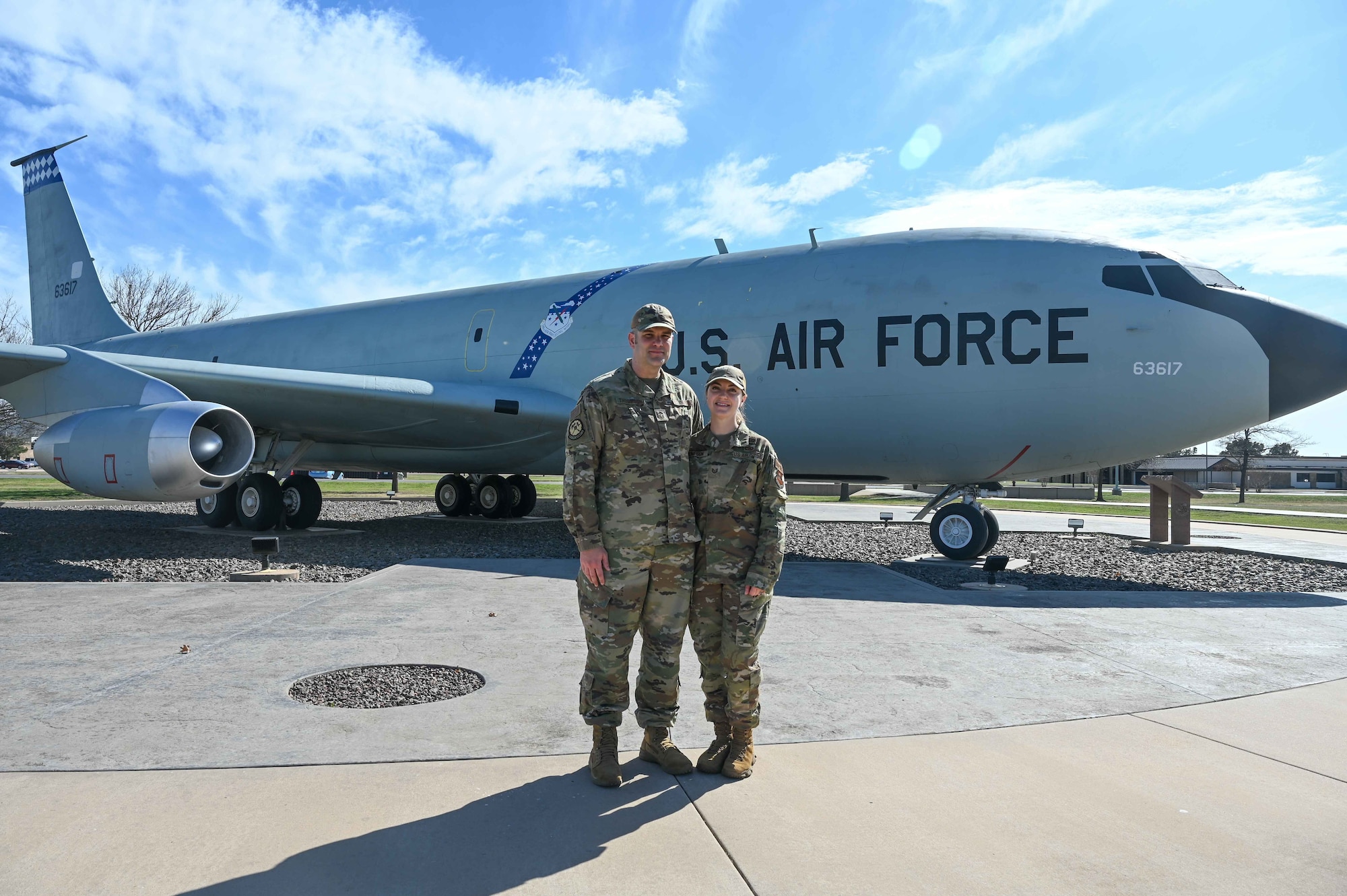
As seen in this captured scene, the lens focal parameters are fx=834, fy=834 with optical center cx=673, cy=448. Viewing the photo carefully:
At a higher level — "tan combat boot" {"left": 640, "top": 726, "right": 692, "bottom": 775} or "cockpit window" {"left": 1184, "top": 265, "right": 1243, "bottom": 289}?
"cockpit window" {"left": 1184, "top": 265, "right": 1243, "bottom": 289}

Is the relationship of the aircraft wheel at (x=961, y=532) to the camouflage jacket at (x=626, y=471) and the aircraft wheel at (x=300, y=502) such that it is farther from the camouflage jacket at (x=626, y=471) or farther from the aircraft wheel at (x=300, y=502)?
the aircraft wheel at (x=300, y=502)

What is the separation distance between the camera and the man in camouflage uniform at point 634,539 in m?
3.23

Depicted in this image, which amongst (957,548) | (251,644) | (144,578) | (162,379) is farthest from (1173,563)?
(162,379)

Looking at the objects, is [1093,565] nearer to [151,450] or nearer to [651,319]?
[651,319]

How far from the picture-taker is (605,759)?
3.09 metres

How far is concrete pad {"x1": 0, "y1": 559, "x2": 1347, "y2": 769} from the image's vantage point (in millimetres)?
3506

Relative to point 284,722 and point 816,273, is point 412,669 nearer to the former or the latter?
point 284,722

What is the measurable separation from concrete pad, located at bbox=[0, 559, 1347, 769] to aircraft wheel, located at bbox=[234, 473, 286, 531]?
16.6 feet

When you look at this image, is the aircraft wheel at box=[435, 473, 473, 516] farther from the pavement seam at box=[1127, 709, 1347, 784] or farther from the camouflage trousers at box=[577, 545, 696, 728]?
the pavement seam at box=[1127, 709, 1347, 784]

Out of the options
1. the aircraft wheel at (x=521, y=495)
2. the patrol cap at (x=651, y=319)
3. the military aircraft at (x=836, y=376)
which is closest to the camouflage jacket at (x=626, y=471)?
the patrol cap at (x=651, y=319)

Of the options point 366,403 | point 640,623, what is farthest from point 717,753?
point 366,403

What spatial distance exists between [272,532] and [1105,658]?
11455 millimetres

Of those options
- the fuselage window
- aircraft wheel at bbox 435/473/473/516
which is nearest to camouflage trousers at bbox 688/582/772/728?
the fuselage window

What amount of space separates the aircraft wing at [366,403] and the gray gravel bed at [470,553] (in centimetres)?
164
